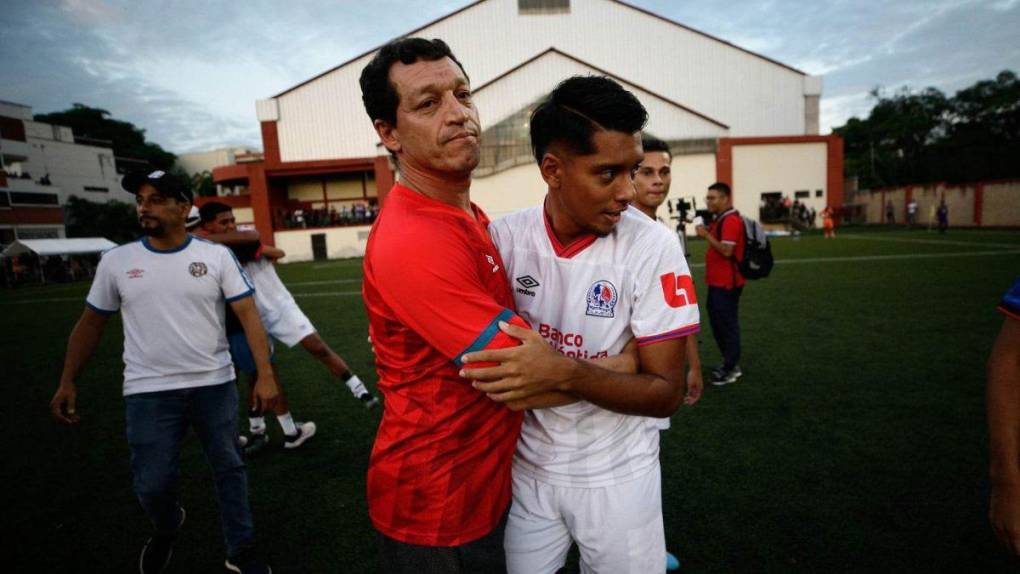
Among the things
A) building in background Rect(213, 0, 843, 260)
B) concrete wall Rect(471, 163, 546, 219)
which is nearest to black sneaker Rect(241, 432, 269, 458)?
building in background Rect(213, 0, 843, 260)

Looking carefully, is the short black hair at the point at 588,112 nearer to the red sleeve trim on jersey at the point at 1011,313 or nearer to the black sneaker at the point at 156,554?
the red sleeve trim on jersey at the point at 1011,313

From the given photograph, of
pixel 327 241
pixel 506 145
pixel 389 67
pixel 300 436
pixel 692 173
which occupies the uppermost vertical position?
pixel 506 145

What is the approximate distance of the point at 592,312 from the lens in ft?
5.85

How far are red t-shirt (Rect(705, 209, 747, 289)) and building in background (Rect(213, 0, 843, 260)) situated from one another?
988 inches

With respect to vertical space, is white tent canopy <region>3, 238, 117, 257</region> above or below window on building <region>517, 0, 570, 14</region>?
below

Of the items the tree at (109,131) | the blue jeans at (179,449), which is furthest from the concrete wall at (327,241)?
the tree at (109,131)

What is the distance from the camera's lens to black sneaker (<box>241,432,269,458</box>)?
474cm

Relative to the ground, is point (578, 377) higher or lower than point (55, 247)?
lower

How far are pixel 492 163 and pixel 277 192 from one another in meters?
15.3

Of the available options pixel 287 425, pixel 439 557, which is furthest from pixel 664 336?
pixel 287 425

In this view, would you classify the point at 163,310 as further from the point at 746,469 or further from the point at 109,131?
the point at 109,131

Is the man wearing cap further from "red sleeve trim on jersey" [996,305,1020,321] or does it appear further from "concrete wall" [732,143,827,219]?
"concrete wall" [732,143,827,219]

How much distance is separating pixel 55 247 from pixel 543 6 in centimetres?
3370

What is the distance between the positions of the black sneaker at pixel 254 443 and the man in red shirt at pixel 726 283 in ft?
15.6
